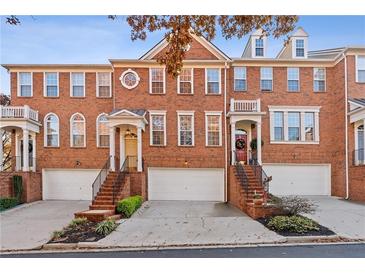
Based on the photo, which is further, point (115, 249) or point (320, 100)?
point (320, 100)

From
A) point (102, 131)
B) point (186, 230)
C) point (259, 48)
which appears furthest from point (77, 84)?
point (186, 230)

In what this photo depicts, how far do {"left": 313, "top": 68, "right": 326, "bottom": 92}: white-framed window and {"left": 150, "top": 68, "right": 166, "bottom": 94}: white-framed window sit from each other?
27.5ft

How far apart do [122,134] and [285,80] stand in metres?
9.46

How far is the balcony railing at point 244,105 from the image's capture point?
16.8 m

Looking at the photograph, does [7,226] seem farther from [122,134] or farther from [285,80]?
[285,80]

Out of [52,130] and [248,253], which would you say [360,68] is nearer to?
[248,253]

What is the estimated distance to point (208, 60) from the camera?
17422 millimetres

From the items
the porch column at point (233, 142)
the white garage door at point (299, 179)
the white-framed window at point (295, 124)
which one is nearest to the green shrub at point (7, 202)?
the porch column at point (233, 142)

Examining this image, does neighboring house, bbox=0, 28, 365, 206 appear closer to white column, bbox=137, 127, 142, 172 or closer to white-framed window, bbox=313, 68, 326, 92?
white-framed window, bbox=313, 68, 326, 92

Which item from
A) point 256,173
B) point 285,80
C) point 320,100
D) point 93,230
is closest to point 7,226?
point 93,230

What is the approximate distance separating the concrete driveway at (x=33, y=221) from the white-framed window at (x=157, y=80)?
688cm

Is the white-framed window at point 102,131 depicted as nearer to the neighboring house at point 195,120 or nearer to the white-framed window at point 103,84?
the neighboring house at point 195,120

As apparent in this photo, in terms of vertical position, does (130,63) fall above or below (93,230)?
above

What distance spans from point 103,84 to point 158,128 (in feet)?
13.3
